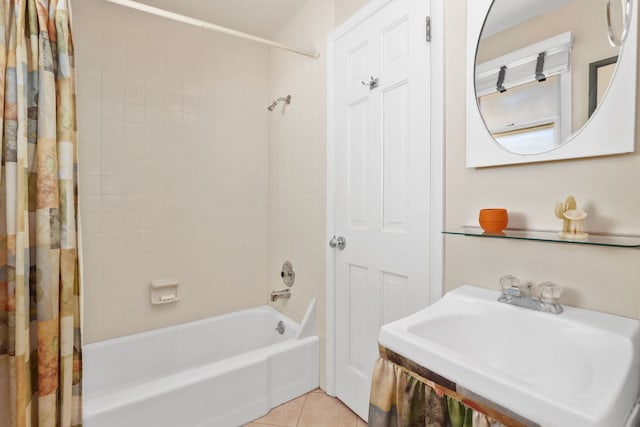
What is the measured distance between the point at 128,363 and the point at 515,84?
99.0 inches

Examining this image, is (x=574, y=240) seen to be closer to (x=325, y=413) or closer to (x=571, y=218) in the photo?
(x=571, y=218)

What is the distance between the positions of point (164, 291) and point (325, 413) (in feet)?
4.34

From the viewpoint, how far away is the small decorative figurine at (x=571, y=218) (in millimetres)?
867

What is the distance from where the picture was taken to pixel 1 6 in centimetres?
118

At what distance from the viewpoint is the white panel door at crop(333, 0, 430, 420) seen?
4.56 feet

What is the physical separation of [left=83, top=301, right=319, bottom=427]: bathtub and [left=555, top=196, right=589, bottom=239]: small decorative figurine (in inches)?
57.8

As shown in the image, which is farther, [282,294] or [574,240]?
[282,294]

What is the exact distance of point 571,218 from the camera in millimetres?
884

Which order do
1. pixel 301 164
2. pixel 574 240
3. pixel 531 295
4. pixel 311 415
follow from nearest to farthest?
pixel 574 240 < pixel 531 295 < pixel 311 415 < pixel 301 164

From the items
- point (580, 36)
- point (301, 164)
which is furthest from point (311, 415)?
point (580, 36)

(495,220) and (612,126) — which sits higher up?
(612,126)

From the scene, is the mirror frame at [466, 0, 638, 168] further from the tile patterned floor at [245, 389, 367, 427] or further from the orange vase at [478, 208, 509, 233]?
the tile patterned floor at [245, 389, 367, 427]

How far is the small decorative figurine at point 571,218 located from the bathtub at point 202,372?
147 centimetres

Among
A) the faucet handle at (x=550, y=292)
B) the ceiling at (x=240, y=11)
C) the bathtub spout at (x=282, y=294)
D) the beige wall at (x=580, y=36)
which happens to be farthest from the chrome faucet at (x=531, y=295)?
the ceiling at (x=240, y=11)
